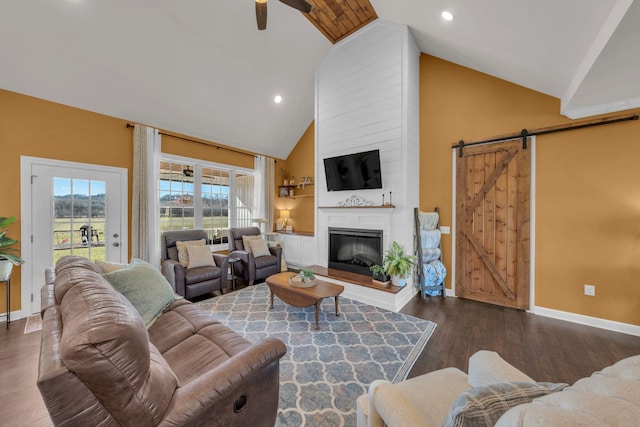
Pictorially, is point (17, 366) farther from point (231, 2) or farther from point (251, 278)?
point (231, 2)

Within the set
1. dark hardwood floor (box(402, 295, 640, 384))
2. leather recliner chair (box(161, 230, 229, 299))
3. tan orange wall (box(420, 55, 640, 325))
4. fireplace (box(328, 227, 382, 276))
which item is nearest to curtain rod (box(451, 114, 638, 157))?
tan orange wall (box(420, 55, 640, 325))

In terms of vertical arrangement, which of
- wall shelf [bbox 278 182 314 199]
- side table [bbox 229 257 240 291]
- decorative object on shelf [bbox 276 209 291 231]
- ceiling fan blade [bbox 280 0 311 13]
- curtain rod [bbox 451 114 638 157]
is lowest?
side table [bbox 229 257 240 291]

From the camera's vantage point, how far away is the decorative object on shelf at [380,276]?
341cm

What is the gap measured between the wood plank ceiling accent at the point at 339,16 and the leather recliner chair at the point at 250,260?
3808 millimetres

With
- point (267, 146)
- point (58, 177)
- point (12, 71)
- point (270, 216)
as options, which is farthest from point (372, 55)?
point (58, 177)

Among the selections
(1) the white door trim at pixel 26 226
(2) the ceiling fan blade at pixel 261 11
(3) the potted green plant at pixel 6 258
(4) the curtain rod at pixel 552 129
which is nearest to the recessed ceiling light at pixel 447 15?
(4) the curtain rod at pixel 552 129

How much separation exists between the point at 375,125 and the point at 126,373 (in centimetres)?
390

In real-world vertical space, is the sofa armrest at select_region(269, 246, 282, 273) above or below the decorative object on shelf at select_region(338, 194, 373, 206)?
below

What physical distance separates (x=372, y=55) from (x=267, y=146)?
2.93 m

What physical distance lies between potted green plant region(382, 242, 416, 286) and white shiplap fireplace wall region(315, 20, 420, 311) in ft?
0.73

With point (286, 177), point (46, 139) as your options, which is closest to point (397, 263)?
point (286, 177)

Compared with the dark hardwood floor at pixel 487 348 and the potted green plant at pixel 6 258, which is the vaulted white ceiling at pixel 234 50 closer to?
the potted green plant at pixel 6 258

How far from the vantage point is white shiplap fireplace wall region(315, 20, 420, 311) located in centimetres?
355

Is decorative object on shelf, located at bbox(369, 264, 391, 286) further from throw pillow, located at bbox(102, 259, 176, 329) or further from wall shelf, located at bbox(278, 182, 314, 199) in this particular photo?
wall shelf, located at bbox(278, 182, 314, 199)
